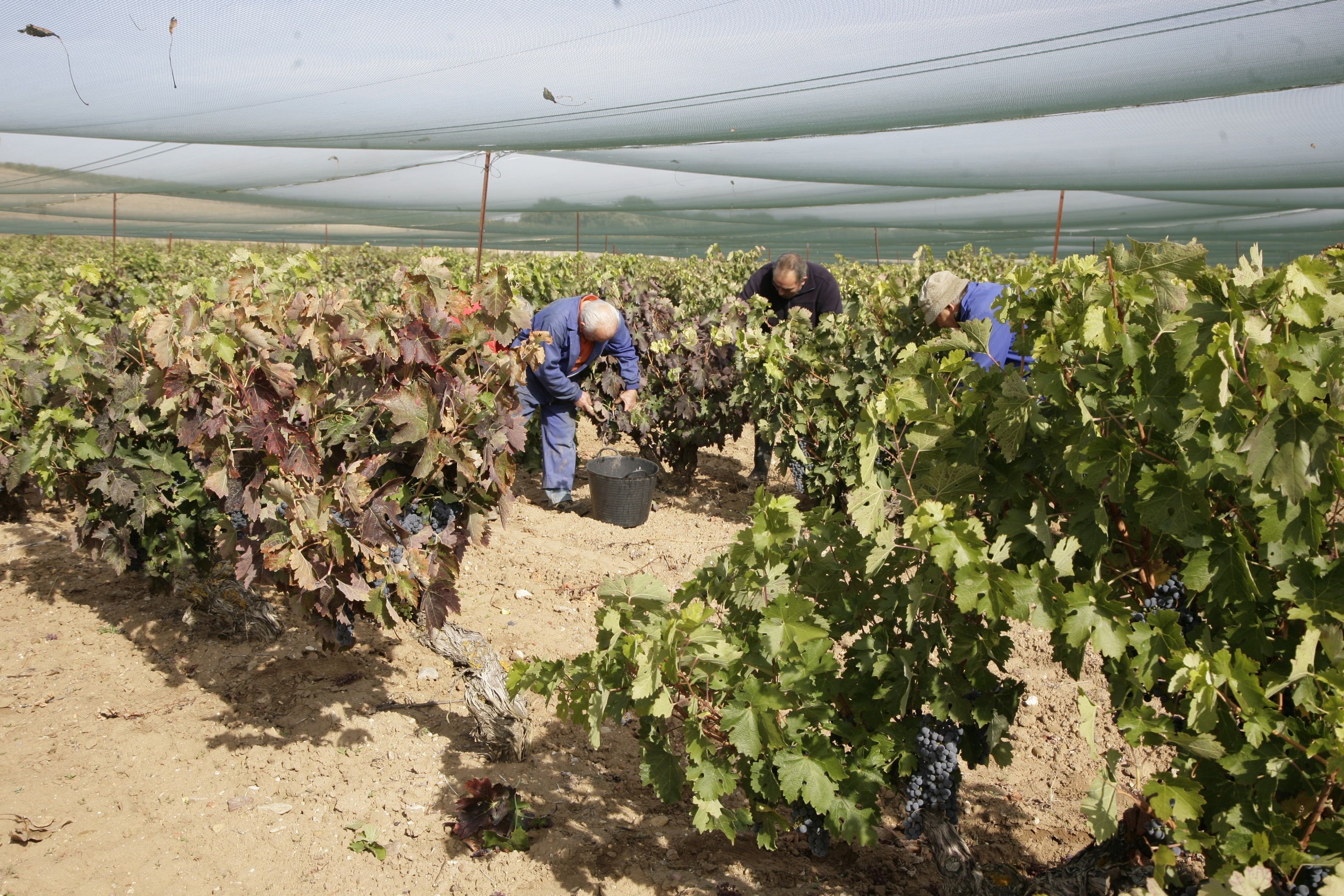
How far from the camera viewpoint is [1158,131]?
6.45 meters

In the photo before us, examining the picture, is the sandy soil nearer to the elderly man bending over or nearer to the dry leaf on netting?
the elderly man bending over

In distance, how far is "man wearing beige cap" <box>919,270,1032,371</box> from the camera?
13.1 feet

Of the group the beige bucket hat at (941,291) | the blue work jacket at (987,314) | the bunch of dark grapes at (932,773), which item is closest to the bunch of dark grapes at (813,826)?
the bunch of dark grapes at (932,773)

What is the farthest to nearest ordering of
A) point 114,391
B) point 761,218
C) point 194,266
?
point 761,218 → point 194,266 → point 114,391

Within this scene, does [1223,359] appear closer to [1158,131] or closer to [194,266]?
[1158,131]

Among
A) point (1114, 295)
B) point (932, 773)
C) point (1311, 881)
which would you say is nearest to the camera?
point (1311, 881)

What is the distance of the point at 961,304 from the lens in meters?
4.19

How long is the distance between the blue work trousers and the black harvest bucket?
17cm

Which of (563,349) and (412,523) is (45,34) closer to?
(563,349)

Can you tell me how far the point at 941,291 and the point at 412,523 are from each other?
267 centimetres

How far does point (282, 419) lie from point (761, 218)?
11.0 metres

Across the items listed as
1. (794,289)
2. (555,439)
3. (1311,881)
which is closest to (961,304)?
(794,289)

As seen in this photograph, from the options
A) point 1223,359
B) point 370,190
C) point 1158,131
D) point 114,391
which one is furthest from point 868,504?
point 370,190

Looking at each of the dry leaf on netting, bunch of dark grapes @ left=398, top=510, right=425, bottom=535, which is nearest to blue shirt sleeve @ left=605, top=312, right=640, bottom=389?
bunch of dark grapes @ left=398, top=510, right=425, bottom=535
